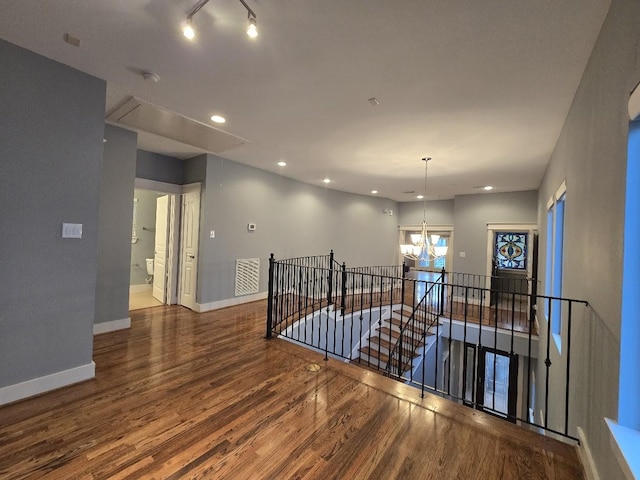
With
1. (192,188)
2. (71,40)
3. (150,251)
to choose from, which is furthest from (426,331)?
(71,40)

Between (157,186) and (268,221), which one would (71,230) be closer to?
(157,186)

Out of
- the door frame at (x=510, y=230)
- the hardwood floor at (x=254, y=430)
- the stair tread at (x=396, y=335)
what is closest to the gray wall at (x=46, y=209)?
the hardwood floor at (x=254, y=430)

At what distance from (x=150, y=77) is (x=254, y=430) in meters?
2.96

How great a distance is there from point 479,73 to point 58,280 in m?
3.82

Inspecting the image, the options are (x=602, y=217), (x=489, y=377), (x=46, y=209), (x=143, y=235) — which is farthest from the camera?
(x=489, y=377)

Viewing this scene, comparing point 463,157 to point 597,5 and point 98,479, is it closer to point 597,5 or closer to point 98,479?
point 597,5

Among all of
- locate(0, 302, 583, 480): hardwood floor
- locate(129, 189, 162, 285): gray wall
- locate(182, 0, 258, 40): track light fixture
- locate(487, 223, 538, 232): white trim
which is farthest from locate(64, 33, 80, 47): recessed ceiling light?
locate(487, 223, 538, 232): white trim

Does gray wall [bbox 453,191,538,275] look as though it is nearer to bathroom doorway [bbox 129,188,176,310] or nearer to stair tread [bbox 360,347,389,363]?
stair tread [bbox 360,347,389,363]

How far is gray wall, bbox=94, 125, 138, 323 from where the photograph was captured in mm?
3708

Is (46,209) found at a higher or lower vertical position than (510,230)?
lower

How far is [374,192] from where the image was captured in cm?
777

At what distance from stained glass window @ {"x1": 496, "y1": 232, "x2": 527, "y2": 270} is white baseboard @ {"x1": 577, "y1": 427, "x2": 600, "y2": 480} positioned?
19.3ft

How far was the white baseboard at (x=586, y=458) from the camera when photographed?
61.2 inches

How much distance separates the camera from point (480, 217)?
711 cm
